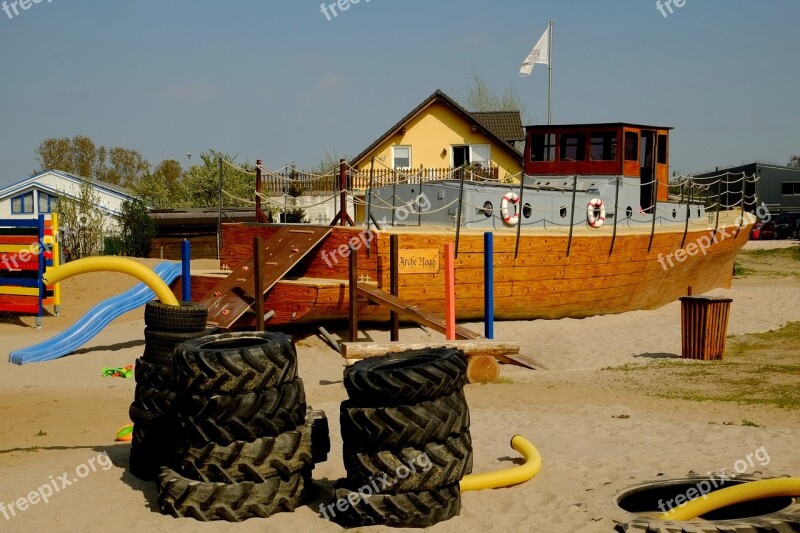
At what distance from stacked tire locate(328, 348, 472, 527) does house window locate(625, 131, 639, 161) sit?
16.3 metres

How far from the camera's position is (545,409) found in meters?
10.8

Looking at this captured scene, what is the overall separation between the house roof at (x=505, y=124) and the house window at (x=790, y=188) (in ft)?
69.2

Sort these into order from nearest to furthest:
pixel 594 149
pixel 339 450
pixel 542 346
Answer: pixel 339 450 → pixel 542 346 → pixel 594 149

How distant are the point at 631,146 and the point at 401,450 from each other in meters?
17.0

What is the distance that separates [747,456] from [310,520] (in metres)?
4.16

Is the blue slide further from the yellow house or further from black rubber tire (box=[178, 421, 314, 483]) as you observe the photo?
the yellow house

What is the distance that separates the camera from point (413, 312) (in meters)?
15.0

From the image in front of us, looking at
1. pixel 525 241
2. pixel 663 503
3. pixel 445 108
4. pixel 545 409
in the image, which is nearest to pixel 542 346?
pixel 525 241

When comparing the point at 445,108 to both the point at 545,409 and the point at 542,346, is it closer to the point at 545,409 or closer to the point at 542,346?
the point at 542,346

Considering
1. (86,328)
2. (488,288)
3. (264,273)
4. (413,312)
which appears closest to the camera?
(413,312)

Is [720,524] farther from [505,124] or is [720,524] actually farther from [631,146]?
[505,124]

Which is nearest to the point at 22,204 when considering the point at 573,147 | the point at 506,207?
the point at 573,147

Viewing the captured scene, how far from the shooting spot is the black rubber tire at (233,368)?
22.1 ft

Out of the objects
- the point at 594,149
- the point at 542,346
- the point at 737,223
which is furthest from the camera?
the point at 737,223
